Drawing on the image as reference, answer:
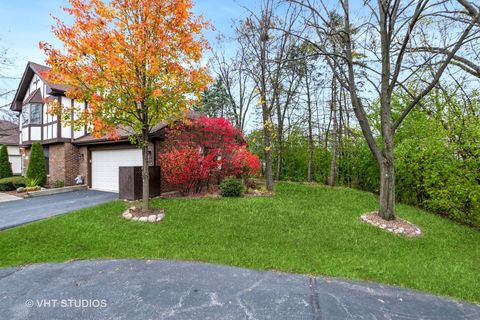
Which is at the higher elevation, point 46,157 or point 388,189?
point 46,157

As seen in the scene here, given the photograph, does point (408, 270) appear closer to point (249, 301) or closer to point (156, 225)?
point (249, 301)

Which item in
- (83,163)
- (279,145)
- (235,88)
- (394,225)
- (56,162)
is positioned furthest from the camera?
(235,88)

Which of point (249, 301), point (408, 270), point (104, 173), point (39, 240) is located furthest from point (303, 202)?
point (104, 173)

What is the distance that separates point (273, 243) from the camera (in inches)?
213

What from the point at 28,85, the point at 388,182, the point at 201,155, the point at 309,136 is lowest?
the point at 388,182

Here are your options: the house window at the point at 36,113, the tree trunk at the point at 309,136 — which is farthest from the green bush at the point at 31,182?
the tree trunk at the point at 309,136

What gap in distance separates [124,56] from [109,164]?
7059 millimetres

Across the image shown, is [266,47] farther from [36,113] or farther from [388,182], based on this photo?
[36,113]

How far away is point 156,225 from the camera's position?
6.44m

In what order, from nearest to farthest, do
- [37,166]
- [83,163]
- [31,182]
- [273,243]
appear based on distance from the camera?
[273,243], [31,182], [83,163], [37,166]

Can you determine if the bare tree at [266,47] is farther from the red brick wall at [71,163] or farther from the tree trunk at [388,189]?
the red brick wall at [71,163]

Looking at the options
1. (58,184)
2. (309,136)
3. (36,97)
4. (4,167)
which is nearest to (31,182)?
(58,184)

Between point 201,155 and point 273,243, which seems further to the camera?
point 201,155

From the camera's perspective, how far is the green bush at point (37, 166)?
1290 centimetres
